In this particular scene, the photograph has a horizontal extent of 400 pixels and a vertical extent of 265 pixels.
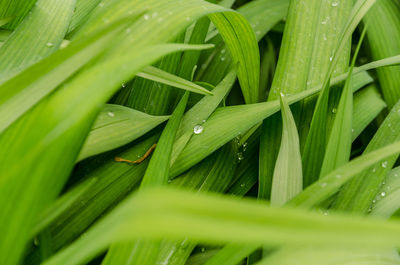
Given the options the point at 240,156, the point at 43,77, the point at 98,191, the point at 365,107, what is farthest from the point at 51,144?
the point at 365,107

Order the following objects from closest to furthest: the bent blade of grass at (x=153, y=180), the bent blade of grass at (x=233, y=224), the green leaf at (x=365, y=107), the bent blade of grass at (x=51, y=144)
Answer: the bent blade of grass at (x=233, y=224) → the bent blade of grass at (x=51, y=144) → the bent blade of grass at (x=153, y=180) → the green leaf at (x=365, y=107)

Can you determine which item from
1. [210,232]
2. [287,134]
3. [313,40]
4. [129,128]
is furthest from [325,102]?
[210,232]

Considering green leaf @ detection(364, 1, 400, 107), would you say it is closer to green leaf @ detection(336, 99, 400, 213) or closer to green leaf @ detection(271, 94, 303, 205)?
green leaf @ detection(336, 99, 400, 213)

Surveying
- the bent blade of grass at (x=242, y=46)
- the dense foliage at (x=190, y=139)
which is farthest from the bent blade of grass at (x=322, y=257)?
the bent blade of grass at (x=242, y=46)

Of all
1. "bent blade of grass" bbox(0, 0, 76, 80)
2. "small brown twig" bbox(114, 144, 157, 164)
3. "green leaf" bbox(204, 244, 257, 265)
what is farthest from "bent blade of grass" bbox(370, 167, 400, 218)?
"bent blade of grass" bbox(0, 0, 76, 80)

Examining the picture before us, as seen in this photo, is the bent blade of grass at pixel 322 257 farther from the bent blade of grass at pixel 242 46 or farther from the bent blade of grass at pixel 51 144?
the bent blade of grass at pixel 242 46

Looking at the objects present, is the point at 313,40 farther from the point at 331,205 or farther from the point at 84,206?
the point at 84,206
